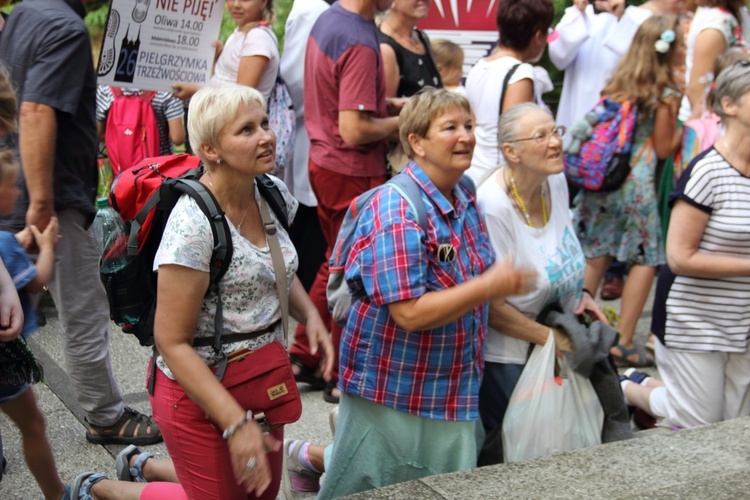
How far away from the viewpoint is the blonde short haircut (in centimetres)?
326

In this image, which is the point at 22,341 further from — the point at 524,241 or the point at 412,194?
the point at 524,241

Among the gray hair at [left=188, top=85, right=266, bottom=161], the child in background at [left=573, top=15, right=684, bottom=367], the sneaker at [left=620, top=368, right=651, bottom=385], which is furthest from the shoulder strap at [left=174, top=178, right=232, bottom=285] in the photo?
the child in background at [left=573, top=15, right=684, bottom=367]

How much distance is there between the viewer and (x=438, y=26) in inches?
241

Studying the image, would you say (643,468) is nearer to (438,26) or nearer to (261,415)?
(261,415)

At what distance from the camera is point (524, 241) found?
3561 millimetres

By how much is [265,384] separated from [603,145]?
3.33 meters

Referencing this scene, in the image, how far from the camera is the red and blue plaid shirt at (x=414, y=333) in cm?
302

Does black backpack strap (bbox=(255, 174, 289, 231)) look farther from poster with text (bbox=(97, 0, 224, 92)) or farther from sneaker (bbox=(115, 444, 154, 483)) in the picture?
poster with text (bbox=(97, 0, 224, 92))

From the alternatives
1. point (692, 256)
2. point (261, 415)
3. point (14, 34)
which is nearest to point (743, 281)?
point (692, 256)

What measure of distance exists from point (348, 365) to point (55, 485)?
1168 millimetres

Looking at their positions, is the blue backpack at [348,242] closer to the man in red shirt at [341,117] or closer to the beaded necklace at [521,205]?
the beaded necklace at [521,205]

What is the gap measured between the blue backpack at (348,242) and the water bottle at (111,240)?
80 cm

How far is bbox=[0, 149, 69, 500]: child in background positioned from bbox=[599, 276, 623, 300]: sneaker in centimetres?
462


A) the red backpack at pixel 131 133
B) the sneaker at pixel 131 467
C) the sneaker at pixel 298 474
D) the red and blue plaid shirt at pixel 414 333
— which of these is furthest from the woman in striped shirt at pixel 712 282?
the red backpack at pixel 131 133
